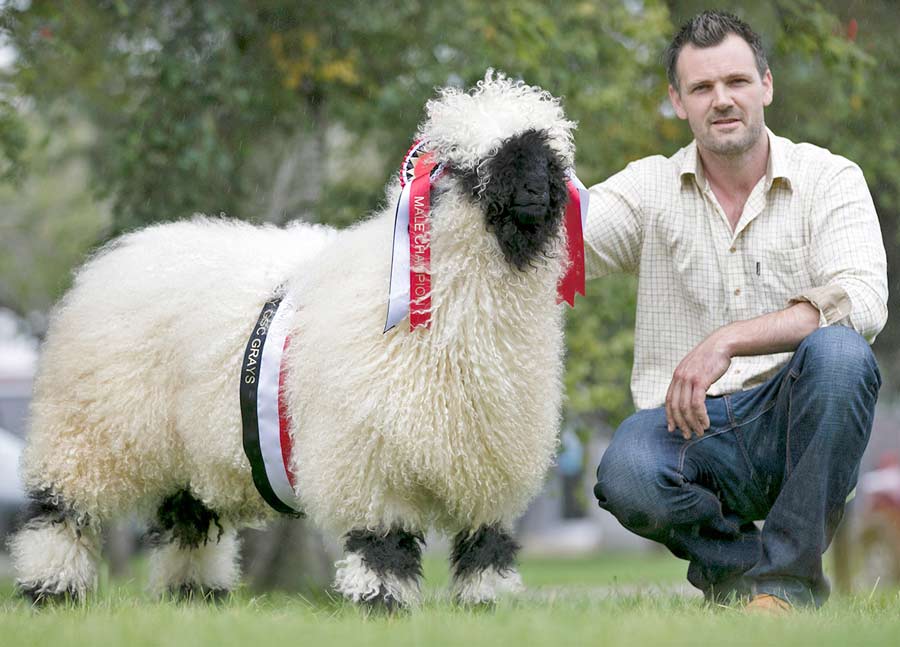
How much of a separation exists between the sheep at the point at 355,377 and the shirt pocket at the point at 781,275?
0.82 meters

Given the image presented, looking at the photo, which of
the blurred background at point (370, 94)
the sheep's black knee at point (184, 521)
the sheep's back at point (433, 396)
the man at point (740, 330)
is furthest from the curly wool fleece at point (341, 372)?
the blurred background at point (370, 94)

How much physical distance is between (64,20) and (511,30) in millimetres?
2830

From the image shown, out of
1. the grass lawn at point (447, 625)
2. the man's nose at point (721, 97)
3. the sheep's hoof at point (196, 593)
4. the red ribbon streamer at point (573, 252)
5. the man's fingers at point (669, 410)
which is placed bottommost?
the sheep's hoof at point (196, 593)

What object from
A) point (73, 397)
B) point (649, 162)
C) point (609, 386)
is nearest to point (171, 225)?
point (73, 397)

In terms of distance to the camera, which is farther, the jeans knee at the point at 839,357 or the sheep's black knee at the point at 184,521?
the sheep's black knee at the point at 184,521

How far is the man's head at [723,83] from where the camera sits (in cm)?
431

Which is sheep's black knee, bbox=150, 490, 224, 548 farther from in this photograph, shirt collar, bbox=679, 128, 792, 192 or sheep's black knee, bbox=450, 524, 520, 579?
shirt collar, bbox=679, 128, 792, 192

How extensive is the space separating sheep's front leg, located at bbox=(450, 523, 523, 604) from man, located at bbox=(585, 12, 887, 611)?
1.66 ft

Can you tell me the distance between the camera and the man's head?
431cm

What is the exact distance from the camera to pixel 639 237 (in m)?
4.55

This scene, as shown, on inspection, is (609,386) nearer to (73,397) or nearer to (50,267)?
(73,397)

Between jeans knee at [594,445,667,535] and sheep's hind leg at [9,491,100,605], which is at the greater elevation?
jeans knee at [594,445,667,535]

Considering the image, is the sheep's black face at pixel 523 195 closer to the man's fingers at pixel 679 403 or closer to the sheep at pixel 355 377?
the sheep at pixel 355 377

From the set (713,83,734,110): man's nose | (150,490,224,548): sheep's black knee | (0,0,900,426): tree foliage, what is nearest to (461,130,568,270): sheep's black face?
(713,83,734,110): man's nose
